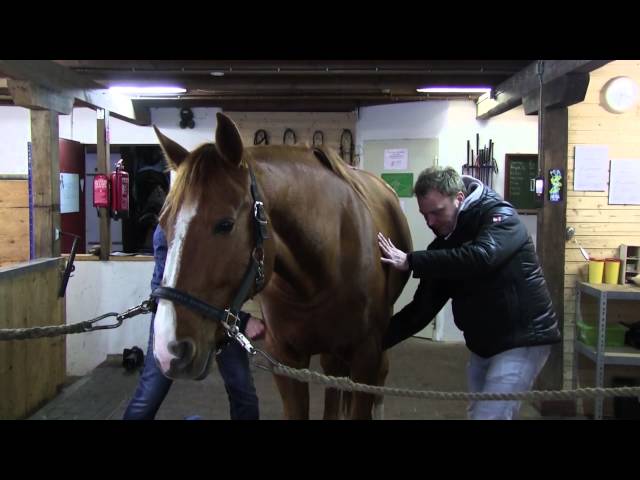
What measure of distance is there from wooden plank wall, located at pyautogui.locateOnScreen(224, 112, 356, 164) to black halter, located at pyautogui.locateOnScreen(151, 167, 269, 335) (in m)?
4.57

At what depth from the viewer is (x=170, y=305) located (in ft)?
4.06

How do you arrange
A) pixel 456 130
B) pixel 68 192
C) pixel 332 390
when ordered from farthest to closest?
pixel 456 130 → pixel 68 192 → pixel 332 390

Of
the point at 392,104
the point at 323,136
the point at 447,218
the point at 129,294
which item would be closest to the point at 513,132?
the point at 392,104

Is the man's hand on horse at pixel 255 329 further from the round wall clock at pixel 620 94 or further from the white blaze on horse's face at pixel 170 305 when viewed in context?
the round wall clock at pixel 620 94

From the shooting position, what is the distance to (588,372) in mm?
3496

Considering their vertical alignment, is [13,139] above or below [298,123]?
below

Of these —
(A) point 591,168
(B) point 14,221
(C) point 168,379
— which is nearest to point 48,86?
(C) point 168,379

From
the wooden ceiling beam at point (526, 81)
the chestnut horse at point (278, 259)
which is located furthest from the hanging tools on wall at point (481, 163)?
the chestnut horse at point (278, 259)

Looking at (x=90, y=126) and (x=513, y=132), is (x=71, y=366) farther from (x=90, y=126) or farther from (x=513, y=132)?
(x=513, y=132)

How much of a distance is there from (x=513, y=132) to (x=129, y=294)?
411 centimetres

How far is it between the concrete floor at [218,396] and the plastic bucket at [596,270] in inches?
40.7

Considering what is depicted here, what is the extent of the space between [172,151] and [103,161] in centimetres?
333

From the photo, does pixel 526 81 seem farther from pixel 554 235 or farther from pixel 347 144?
pixel 347 144

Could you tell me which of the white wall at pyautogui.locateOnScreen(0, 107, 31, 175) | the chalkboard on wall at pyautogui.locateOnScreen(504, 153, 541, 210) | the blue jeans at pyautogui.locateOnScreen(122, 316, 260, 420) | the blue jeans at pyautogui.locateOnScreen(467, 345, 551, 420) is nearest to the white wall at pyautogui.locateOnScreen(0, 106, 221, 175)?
the white wall at pyautogui.locateOnScreen(0, 107, 31, 175)
